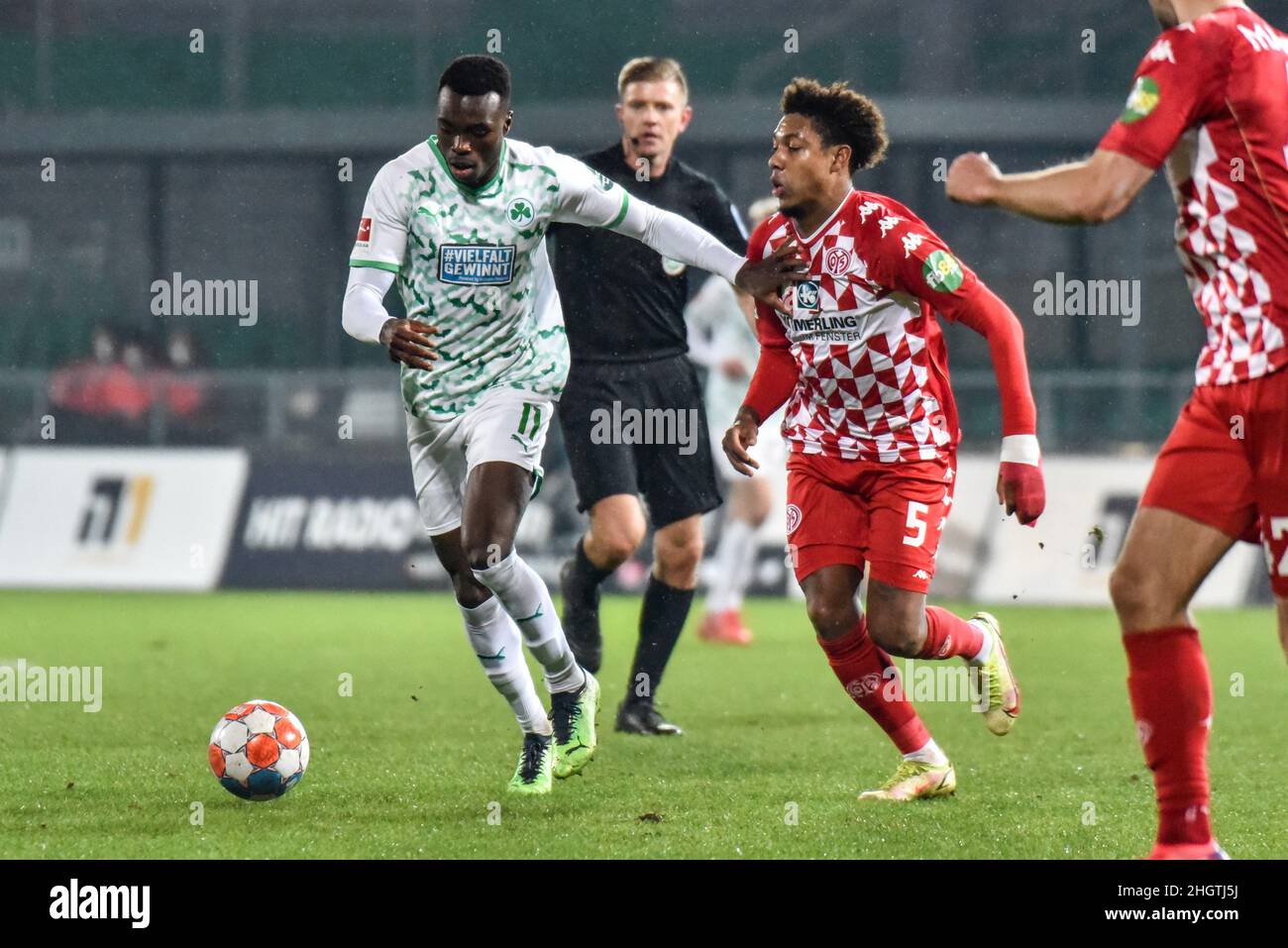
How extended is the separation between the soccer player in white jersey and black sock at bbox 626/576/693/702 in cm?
111

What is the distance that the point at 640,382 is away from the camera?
654cm

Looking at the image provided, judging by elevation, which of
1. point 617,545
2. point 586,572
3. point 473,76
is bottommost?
point 586,572

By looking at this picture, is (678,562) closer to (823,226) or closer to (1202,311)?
(823,226)

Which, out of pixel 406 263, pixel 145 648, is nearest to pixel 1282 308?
pixel 406 263

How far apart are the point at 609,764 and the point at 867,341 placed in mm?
1722

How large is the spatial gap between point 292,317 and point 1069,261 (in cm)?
906

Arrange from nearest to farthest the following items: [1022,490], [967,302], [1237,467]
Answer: [1237,467] < [1022,490] < [967,302]

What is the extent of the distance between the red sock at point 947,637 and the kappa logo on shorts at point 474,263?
1.64m

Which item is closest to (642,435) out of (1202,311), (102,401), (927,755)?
(927,755)

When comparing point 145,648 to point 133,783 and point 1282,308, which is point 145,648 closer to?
point 133,783

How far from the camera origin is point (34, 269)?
20719 mm

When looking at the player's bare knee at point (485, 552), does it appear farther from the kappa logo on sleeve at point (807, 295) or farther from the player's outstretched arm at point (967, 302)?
the player's outstretched arm at point (967, 302)

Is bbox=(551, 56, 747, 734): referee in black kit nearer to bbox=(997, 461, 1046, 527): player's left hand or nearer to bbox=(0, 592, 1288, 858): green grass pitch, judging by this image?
bbox=(0, 592, 1288, 858): green grass pitch

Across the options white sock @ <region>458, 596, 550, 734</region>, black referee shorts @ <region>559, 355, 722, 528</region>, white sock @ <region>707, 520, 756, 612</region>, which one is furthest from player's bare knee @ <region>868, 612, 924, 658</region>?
white sock @ <region>707, 520, 756, 612</region>
